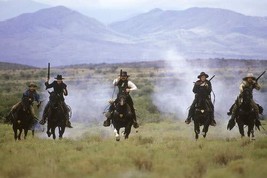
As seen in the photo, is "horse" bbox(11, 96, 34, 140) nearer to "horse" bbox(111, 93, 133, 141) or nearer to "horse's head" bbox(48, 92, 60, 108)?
"horse's head" bbox(48, 92, 60, 108)

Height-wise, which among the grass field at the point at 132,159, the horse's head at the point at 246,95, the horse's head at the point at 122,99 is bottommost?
the grass field at the point at 132,159

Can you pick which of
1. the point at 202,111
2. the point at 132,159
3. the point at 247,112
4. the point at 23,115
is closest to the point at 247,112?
the point at 247,112

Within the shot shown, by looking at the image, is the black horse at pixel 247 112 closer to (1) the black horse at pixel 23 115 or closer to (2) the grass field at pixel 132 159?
(2) the grass field at pixel 132 159

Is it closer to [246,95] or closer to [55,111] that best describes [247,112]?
[246,95]

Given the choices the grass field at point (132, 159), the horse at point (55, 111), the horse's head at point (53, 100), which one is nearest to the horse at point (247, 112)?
the grass field at point (132, 159)

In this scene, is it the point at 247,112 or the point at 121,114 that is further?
the point at 247,112

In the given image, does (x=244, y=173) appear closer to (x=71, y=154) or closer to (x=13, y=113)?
(x=71, y=154)

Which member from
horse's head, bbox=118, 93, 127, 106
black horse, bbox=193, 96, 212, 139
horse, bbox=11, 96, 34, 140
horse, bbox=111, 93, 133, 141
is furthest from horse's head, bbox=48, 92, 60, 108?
black horse, bbox=193, 96, 212, 139

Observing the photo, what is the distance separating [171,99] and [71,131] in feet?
53.1

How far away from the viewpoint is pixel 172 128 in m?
25.6

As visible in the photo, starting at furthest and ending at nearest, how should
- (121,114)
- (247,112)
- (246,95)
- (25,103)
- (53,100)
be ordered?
(53,100)
(25,103)
(247,112)
(121,114)
(246,95)

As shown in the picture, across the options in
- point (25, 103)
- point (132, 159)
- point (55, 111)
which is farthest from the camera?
point (55, 111)

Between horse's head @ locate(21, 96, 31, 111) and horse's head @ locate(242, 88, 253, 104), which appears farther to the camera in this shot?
horse's head @ locate(21, 96, 31, 111)

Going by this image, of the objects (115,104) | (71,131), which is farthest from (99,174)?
(71,131)
